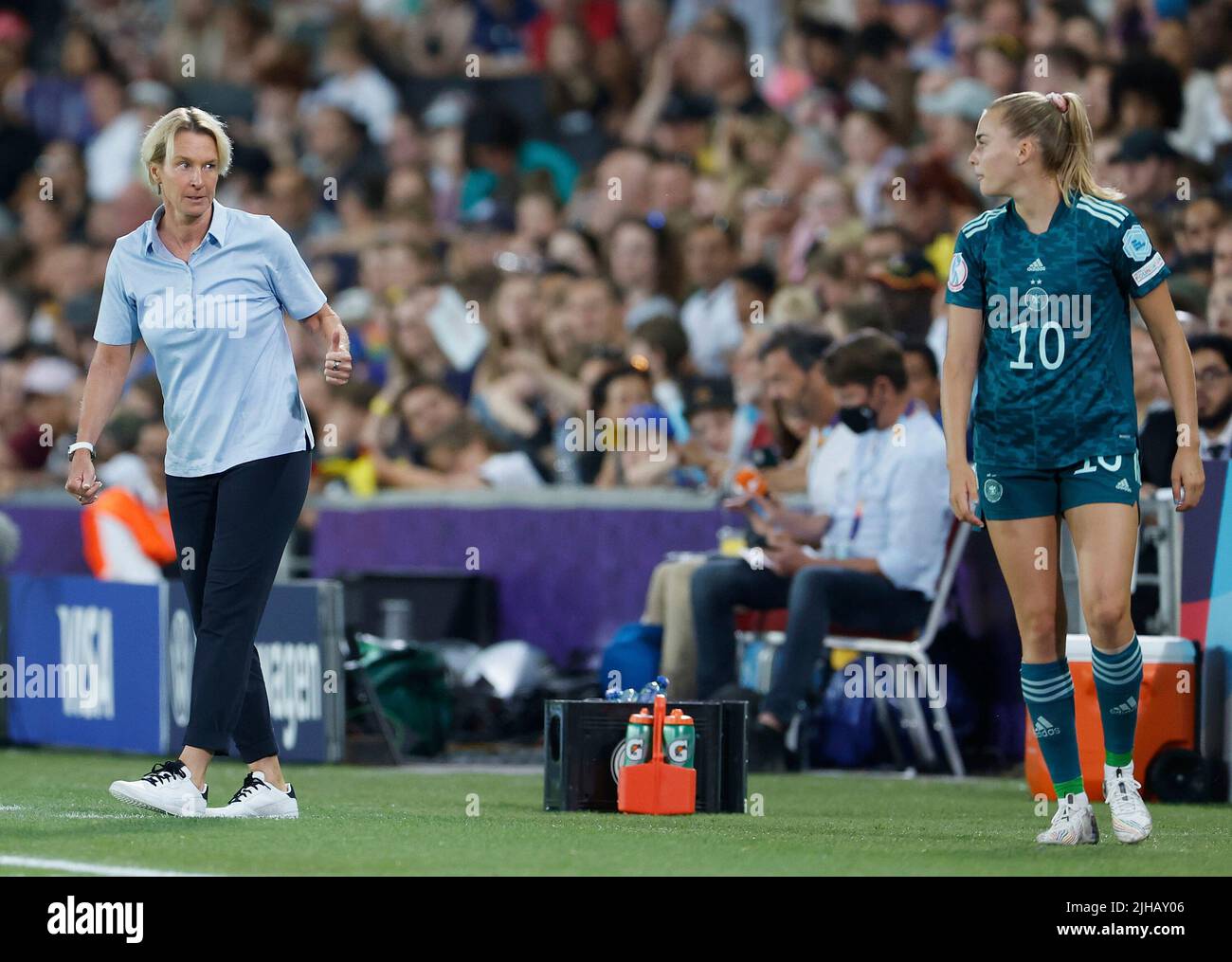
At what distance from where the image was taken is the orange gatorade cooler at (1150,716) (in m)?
8.92

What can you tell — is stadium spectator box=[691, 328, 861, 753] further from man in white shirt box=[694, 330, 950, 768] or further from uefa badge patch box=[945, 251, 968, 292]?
uefa badge patch box=[945, 251, 968, 292]

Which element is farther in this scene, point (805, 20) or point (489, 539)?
point (805, 20)

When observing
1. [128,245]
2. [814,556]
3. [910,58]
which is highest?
[910,58]

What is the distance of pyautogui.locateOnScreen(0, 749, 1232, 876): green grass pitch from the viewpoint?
6117 mm

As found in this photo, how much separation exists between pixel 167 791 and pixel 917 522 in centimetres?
418

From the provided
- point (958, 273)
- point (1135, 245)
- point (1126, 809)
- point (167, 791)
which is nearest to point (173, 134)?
point (167, 791)

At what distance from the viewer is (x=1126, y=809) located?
268 inches

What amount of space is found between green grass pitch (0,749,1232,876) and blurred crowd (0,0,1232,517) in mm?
2913

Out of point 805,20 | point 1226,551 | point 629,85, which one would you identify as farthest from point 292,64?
point 1226,551

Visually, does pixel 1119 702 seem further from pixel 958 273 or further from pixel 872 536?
pixel 872 536

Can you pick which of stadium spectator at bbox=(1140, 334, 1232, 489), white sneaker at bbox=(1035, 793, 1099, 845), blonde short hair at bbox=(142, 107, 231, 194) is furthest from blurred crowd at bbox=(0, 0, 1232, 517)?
blonde short hair at bbox=(142, 107, 231, 194)

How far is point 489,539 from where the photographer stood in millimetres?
12750
